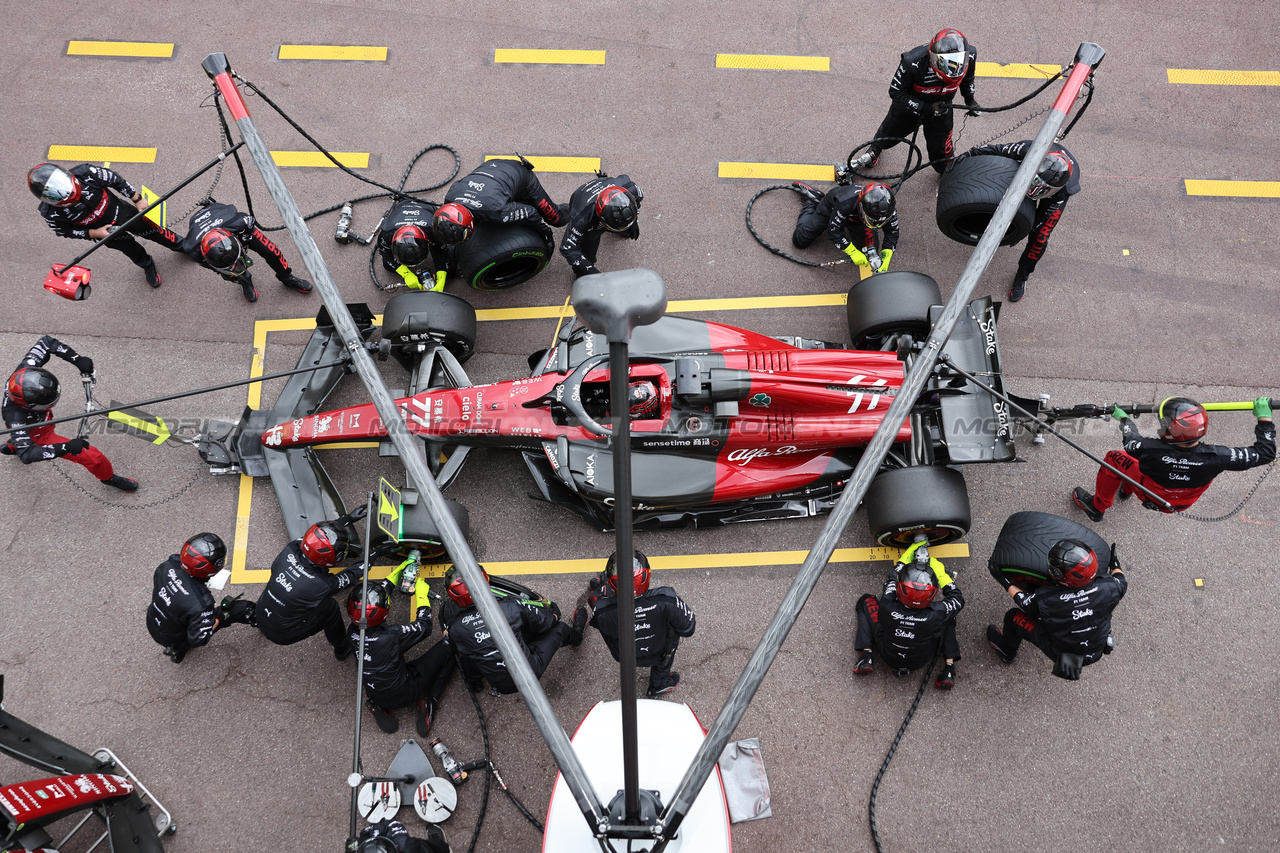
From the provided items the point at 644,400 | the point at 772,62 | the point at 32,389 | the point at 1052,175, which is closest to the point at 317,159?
the point at 32,389

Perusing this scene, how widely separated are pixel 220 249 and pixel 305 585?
299 cm

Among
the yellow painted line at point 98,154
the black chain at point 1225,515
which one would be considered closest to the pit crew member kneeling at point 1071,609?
the black chain at point 1225,515

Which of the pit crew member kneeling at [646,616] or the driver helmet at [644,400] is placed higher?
the driver helmet at [644,400]

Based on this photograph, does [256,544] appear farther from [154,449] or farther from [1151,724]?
[1151,724]

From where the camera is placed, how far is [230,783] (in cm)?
588

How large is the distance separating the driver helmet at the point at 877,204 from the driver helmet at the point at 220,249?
5204 mm

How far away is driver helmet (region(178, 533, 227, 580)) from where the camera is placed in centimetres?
566

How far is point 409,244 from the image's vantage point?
21.1ft

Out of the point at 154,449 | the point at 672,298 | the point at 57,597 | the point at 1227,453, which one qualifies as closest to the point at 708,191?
the point at 672,298

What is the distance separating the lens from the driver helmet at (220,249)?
6.56 meters

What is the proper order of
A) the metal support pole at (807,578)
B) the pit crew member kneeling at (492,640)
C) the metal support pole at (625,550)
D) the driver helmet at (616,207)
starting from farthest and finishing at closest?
the driver helmet at (616,207) → the pit crew member kneeling at (492,640) → the metal support pole at (807,578) → the metal support pole at (625,550)

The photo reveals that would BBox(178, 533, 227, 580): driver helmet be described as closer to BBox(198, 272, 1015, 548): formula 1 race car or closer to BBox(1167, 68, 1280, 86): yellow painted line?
BBox(198, 272, 1015, 548): formula 1 race car

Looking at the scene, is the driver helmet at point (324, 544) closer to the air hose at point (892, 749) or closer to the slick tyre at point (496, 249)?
the slick tyre at point (496, 249)

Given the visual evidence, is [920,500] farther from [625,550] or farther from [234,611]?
[234,611]
